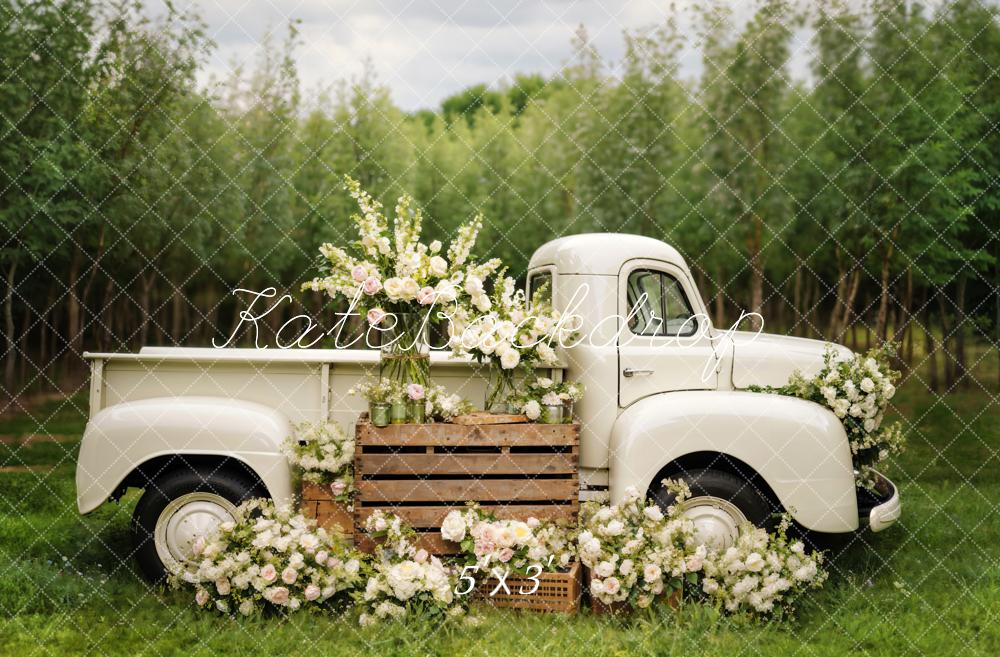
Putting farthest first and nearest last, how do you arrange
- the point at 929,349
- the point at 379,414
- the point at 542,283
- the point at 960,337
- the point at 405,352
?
the point at 929,349, the point at 960,337, the point at 542,283, the point at 405,352, the point at 379,414

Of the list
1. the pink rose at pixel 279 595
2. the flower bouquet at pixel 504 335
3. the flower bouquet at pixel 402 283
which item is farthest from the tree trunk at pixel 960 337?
the pink rose at pixel 279 595

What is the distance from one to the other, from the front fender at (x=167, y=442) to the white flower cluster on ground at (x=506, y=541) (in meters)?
0.98

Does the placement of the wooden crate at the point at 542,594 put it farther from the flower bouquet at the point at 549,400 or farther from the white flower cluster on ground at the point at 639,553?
the flower bouquet at the point at 549,400

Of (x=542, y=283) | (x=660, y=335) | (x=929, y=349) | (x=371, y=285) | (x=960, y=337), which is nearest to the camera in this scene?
(x=371, y=285)

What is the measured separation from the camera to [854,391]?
17.5ft

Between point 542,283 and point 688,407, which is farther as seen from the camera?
point 542,283

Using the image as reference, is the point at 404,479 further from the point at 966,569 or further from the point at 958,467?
the point at 958,467

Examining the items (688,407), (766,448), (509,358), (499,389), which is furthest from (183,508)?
(766,448)

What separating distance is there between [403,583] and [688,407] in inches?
72.7

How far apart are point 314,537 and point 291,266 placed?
1412cm

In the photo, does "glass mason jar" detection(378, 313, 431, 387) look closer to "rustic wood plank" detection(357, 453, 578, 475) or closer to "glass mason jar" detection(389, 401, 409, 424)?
"glass mason jar" detection(389, 401, 409, 424)

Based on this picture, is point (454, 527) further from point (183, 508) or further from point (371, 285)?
point (183, 508)

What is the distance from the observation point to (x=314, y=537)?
4.82 m

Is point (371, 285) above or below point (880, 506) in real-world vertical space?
above
